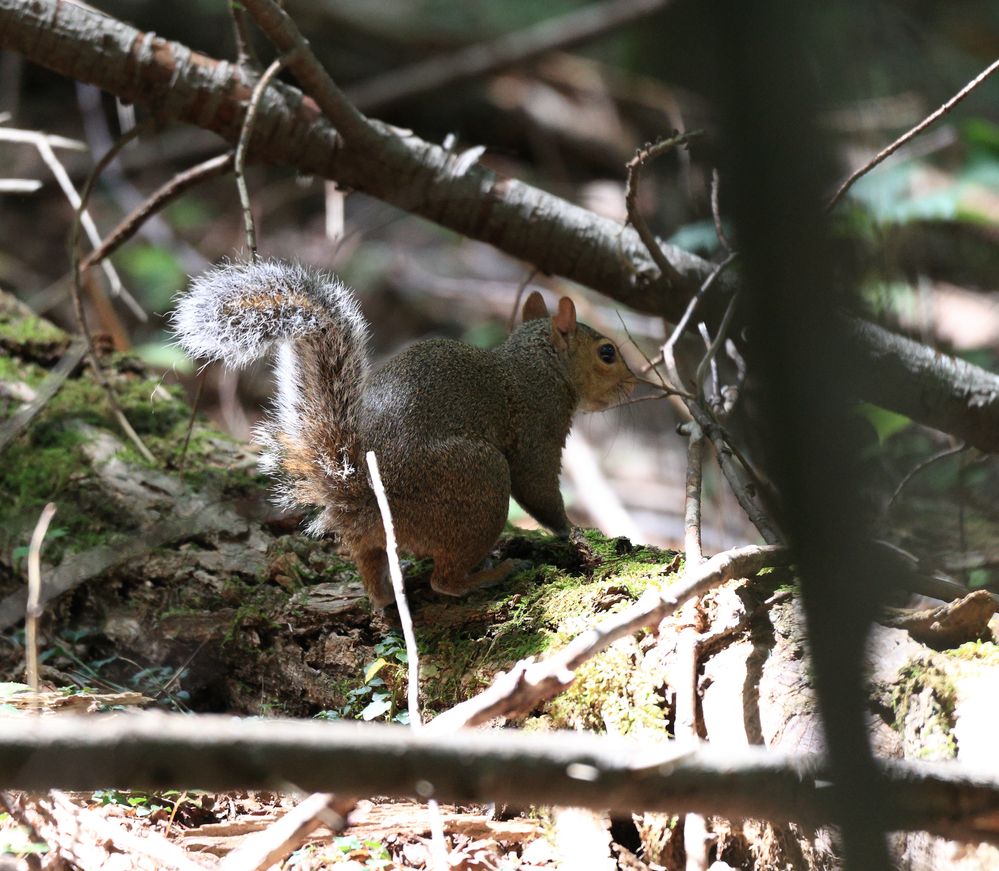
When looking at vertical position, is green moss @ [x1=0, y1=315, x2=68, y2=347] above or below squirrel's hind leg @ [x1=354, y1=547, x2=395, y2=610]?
above

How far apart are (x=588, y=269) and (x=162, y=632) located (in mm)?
1943

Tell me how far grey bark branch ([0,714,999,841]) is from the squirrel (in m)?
1.66

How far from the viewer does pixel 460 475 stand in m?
2.73

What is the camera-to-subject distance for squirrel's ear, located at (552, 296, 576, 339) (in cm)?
364

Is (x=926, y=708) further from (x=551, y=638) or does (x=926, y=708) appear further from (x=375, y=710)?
(x=375, y=710)

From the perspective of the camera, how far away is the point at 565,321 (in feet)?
12.0

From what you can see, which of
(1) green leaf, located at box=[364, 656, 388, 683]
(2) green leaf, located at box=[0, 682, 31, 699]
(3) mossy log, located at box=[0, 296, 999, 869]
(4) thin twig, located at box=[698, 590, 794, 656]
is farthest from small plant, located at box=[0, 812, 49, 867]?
(4) thin twig, located at box=[698, 590, 794, 656]

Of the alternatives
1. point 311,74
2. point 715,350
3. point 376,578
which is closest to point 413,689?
point 376,578

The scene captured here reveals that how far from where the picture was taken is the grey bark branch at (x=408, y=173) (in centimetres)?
320

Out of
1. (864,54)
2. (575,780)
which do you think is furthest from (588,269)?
(575,780)

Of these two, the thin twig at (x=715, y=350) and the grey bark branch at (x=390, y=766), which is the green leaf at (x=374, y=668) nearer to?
the thin twig at (x=715, y=350)

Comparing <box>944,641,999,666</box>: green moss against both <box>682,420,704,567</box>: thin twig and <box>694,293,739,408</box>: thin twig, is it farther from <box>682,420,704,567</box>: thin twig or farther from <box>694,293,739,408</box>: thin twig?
<box>694,293,739,408</box>: thin twig

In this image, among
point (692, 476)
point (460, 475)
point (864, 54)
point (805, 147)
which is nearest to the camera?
point (805, 147)

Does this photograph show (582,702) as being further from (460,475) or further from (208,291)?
(208,291)
